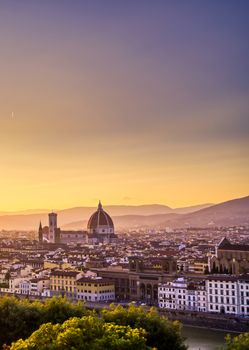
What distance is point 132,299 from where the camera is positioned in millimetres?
29109

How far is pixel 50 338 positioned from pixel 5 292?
2303cm

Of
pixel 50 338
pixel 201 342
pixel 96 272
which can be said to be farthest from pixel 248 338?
pixel 96 272

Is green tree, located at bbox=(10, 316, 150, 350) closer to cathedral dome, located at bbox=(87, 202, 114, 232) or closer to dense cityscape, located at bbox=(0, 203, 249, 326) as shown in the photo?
dense cityscape, located at bbox=(0, 203, 249, 326)

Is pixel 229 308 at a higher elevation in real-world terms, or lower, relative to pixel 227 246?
lower

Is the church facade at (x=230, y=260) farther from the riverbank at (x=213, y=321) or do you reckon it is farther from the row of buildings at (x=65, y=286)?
the riverbank at (x=213, y=321)

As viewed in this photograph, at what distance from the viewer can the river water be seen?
18.9 metres

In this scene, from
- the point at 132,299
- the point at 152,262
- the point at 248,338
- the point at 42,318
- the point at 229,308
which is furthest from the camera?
the point at 152,262

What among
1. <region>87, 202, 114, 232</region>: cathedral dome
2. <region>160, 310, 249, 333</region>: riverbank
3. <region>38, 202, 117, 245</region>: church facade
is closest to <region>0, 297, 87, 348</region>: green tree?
<region>160, 310, 249, 333</region>: riverbank

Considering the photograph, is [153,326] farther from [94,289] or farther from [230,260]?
[230,260]

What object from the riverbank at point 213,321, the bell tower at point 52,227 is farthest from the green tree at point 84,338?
the bell tower at point 52,227

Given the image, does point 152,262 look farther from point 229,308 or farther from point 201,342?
point 201,342

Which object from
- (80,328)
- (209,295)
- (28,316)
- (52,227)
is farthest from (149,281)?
(52,227)

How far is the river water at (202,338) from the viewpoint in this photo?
62.1 feet

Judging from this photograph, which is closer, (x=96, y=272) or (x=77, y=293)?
(x=77, y=293)
